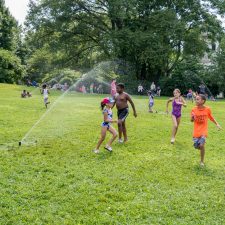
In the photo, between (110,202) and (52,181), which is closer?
(110,202)

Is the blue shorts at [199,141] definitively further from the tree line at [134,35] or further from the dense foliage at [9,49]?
the dense foliage at [9,49]

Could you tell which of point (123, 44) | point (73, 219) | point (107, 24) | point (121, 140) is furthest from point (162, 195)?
point (107, 24)

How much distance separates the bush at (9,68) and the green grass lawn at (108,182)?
1679 inches

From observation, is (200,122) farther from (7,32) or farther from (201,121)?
(7,32)

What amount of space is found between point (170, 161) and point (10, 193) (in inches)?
178

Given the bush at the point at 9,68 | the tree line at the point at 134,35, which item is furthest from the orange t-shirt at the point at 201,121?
the bush at the point at 9,68

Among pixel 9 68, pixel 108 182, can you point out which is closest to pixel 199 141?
pixel 108 182

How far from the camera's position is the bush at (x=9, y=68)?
175ft

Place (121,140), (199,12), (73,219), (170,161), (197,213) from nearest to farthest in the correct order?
(73,219) < (197,213) < (170,161) < (121,140) < (199,12)

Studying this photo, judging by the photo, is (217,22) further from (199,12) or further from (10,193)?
(10,193)

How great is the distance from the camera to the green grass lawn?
6387 mm

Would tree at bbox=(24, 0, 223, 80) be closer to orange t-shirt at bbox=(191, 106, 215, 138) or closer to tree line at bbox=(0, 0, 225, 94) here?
tree line at bbox=(0, 0, 225, 94)

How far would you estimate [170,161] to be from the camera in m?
10.0

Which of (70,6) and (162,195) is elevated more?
(70,6)
